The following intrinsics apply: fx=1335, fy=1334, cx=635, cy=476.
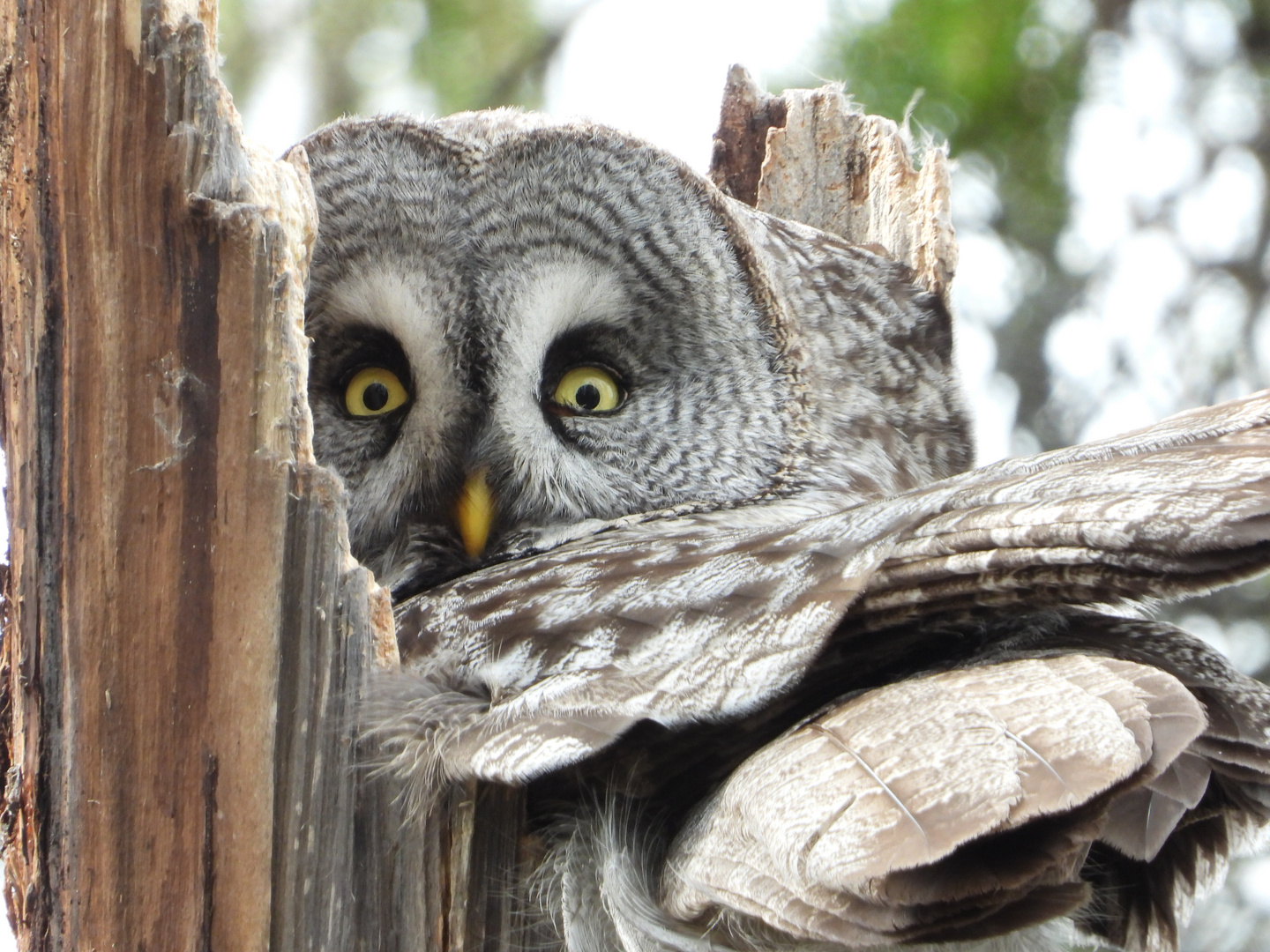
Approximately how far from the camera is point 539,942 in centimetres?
134

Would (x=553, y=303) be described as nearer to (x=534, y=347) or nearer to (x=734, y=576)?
(x=534, y=347)

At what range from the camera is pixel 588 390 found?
81.4 inches

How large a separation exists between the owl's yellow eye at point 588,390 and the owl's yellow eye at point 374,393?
238 mm

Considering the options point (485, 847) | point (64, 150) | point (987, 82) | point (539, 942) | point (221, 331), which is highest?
point (987, 82)

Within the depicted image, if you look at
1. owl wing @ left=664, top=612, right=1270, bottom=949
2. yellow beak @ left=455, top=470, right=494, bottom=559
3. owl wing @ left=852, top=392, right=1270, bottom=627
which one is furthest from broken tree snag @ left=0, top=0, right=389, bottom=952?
yellow beak @ left=455, top=470, right=494, bottom=559

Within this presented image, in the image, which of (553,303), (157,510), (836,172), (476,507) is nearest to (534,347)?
(553,303)

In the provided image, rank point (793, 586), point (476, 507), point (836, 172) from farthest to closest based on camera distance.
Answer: point (836, 172), point (476, 507), point (793, 586)

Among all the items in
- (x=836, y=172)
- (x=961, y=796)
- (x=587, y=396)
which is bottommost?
(x=961, y=796)

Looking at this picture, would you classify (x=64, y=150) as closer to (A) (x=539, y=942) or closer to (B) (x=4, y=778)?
(B) (x=4, y=778)

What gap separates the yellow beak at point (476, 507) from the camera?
1.98m

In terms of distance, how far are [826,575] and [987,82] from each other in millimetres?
3437

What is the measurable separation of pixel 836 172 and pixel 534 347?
1.11 metres

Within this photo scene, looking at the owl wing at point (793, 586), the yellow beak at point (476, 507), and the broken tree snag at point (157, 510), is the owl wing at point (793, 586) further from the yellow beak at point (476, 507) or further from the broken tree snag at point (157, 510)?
the yellow beak at point (476, 507)

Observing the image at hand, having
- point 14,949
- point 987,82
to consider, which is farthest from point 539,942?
point 987,82
